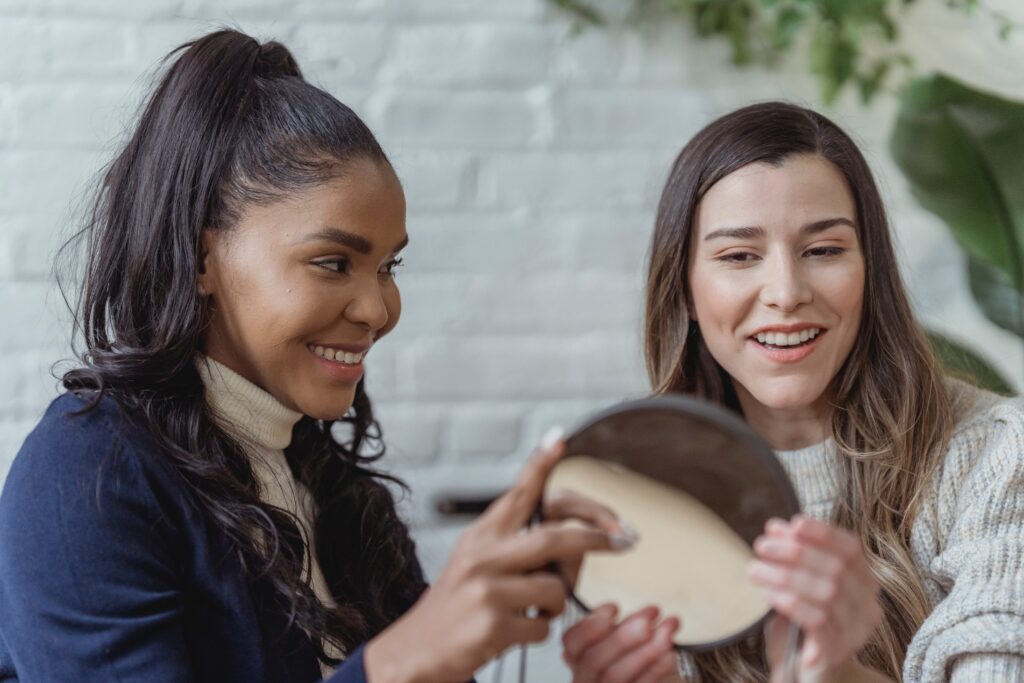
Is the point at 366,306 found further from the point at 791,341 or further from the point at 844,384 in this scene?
the point at 844,384

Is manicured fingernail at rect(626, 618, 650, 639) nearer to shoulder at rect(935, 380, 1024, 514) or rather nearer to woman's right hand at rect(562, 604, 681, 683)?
woman's right hand at rect(562, 604, 681, 683)

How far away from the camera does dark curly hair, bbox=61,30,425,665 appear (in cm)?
92

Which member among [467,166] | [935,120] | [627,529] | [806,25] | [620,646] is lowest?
[620,646]

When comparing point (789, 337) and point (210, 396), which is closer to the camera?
point (210, 396)

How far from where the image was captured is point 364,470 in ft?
3.80

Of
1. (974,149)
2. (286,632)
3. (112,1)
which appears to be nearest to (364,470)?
(286,632)

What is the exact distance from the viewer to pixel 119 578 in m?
0.83

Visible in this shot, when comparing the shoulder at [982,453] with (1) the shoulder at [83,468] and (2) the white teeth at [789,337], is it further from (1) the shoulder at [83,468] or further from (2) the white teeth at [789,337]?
(1) the shoulder at [83,468]

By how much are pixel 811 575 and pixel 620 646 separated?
17 cm

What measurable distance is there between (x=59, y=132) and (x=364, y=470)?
0.58m


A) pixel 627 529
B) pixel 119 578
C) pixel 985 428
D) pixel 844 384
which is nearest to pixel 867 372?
pixel 844 384

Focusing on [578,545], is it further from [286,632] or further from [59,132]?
[59,132]

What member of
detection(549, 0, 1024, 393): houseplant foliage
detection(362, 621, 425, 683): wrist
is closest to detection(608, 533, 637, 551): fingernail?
detection(362, 621, 425, 683): wrist

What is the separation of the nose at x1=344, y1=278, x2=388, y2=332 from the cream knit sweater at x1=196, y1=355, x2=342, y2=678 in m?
0.11
